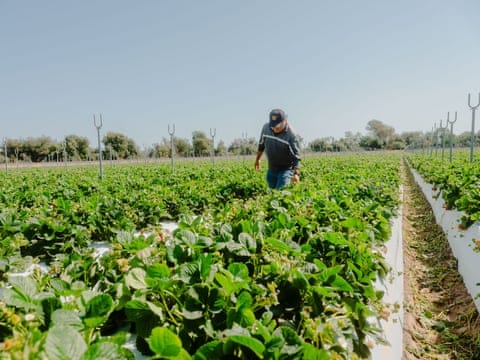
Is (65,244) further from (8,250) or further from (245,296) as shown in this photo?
(245,296)

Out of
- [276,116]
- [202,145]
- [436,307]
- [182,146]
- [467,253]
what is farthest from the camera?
[182,146]

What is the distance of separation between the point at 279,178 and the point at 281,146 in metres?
0.59

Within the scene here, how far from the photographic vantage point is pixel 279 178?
20.7ft

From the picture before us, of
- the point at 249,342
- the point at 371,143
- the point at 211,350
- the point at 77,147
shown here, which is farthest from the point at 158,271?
the point at 371,143

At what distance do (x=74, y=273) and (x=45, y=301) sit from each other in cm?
42

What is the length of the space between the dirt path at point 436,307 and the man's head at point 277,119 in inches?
110

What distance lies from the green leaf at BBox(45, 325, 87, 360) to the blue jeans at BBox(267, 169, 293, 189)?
17.6 feet

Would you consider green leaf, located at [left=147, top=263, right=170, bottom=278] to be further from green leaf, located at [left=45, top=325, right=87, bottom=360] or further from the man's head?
the man's head

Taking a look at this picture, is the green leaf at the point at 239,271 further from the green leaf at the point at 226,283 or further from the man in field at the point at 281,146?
the man in field at the point at 281,146

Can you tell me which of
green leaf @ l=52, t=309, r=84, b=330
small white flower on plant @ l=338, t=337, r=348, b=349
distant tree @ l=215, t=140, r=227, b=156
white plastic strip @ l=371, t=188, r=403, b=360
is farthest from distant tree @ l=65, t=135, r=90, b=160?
small white flower on plant @ l=338, t=337, r=348, b=349

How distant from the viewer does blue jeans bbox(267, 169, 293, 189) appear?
625cm

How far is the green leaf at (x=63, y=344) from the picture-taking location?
0.88 meters

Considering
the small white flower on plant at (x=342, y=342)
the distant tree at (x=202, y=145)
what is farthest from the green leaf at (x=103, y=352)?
the distant tree at (x=202, y=145)

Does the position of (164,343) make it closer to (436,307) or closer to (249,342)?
(249,342)
